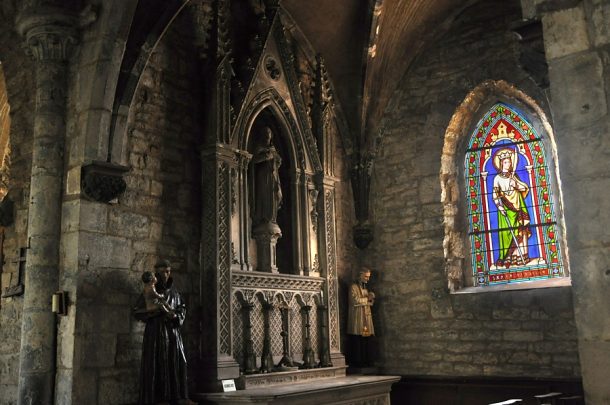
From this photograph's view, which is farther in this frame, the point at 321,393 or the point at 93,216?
the point at 321,393

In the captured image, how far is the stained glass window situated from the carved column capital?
16.9ft

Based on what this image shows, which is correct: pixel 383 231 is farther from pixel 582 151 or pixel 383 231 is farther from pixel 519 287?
pixel 582 151

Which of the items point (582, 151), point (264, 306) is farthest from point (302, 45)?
point (582, 151)

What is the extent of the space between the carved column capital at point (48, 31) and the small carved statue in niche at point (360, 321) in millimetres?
4323

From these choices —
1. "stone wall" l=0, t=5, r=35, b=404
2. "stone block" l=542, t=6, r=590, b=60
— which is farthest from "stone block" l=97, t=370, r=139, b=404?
"stone block" l=542, t=6, r=590, b=60

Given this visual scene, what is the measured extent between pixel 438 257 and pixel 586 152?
5.33m

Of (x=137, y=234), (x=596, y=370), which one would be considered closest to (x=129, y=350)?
(x=137, y=234)

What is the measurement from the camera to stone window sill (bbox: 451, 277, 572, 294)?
292 inches

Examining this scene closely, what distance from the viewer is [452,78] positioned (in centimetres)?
857

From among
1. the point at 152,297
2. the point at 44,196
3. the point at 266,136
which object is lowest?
the point at 152,297

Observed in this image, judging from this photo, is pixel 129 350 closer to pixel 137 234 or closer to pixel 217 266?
pixel 137 234

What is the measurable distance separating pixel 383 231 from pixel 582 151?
18.9ft

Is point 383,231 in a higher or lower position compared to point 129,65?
lower

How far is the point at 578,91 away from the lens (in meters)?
2.99
